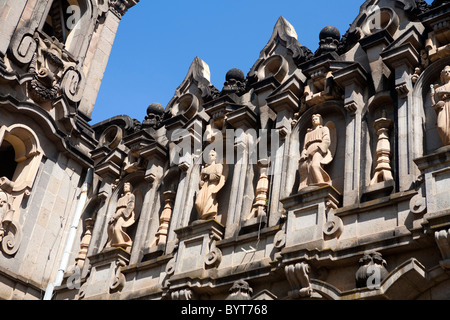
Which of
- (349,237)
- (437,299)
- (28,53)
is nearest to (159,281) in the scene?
(349,237)

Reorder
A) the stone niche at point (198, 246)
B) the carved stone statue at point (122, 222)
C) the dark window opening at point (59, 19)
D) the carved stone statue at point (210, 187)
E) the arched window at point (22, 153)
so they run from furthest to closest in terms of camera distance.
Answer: the dark window opening at point (59, 19)
the arched window at point (22, 153)
the carved stone statue at point (122, 222)
the carved stone statue at point (210, 187)
the stone niche at point (198, 246)

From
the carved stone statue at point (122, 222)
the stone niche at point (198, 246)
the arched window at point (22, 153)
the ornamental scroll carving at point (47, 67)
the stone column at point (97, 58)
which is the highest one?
the stone column at point (97, 58)

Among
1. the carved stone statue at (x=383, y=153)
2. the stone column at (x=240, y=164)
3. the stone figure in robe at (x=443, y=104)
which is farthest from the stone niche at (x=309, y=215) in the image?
the stone figure in robe at (x=443, y=104)

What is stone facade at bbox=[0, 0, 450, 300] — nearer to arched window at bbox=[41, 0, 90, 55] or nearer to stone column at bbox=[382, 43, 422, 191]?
stone column at bbox=[382, 43, 422, 191]

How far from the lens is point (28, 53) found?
21.0 metres

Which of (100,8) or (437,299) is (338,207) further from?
(100,8)

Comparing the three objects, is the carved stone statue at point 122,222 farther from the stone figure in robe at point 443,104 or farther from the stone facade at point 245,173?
the stone figure in robe at point 443,104

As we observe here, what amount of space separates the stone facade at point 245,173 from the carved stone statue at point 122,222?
0.05m

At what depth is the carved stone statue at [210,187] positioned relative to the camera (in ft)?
53.7

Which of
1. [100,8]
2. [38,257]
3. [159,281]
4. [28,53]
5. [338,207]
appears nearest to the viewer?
[338,207]

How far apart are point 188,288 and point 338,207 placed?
150 inches

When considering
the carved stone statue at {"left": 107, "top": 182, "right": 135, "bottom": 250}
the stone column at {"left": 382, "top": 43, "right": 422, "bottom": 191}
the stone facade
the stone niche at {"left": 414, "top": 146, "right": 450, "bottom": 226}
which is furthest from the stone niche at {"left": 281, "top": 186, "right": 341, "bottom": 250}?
the carved stone statue at {"left": 107, "top": 182, "right": 135, "bottom": 250}
